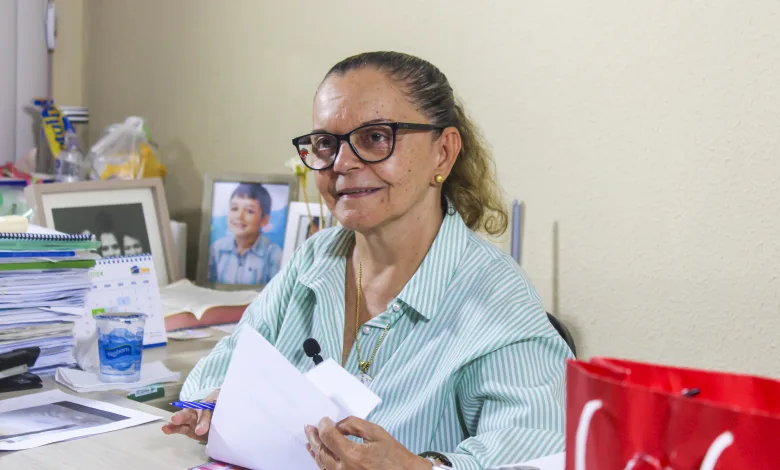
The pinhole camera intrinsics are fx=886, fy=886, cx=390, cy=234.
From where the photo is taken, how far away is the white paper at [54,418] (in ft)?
4.20

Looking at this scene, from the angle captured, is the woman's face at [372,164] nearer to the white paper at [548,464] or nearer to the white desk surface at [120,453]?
the white desk surface at [120,453]

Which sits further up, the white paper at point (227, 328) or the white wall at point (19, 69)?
the white wall at point (19, 69)

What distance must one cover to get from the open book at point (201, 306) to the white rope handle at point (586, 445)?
5.30 feet

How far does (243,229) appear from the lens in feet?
8.16

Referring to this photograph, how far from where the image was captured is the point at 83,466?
1.17m

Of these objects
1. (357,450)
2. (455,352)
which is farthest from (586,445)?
(455,352)

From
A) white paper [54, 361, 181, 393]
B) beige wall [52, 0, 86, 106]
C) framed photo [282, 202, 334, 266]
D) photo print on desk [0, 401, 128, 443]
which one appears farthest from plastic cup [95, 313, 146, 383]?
beige wall [52, 0, 86, 106]

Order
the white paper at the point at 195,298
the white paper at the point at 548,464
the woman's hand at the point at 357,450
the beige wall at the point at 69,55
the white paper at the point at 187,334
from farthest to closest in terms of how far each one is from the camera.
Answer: the beige wall at the point at 69,55 < the white paper at the point at 195,298 < the white paper at the point at 187,334 < the woman's hand at the point at 357,450 < the white paper at the point at 548,464

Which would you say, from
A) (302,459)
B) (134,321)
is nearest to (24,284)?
(134,321)

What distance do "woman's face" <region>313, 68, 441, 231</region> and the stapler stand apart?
65 centimetres

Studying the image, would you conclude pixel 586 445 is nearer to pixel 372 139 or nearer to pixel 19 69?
pixel 372 139

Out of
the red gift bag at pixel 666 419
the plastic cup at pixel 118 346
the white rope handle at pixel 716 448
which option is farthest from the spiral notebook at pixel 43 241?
the white rope handle at pixel 716 448

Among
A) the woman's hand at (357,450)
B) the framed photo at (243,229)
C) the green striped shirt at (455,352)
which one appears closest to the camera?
the woman's hand at (357,450)

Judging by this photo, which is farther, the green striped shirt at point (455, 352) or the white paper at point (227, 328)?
the white paper at point (227, 328)
